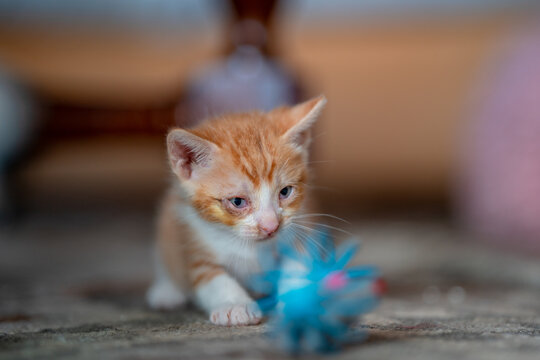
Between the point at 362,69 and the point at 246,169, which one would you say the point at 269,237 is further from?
the point at 362,69

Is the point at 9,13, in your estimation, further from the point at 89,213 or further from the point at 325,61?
the point at 325,61

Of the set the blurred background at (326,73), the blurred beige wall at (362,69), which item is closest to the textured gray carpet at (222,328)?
the blurred background at (326,73)

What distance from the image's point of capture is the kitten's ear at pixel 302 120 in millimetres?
1232

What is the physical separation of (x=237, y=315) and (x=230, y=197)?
0.25 meters

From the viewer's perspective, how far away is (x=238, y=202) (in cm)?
116

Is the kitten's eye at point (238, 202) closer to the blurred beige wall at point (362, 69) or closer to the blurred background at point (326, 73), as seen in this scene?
the blurred background at point (326, 73)

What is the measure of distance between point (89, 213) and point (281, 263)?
6.90 feet

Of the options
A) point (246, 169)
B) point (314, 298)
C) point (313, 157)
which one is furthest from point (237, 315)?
point (313, 157)

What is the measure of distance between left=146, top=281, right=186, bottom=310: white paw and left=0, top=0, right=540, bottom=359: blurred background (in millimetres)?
41

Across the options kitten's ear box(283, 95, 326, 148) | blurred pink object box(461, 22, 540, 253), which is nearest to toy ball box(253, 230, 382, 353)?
kitten's ear box(283, 95, 326, 148)

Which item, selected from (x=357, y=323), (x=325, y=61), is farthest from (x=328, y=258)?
(x=325, y=61)

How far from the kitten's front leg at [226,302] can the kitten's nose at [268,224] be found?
13 centimetres

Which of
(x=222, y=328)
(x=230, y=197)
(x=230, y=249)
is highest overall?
(x=230, y=197)

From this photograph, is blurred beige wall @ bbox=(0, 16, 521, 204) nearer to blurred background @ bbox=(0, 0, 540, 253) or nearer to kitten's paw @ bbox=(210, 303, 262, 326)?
blurred background @ bbox=(0, 0, 540, 253)
